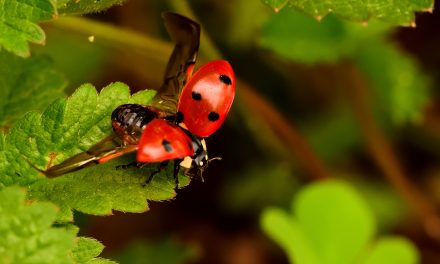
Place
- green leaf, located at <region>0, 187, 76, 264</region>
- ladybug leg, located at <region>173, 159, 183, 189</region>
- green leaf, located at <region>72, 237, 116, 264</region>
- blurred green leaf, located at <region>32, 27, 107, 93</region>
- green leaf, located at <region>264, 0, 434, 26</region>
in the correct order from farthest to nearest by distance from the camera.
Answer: blurred green leaf, located at <region>32, 27, 107, 93</region>
green leaf, located at <region>264, 0, 434, 26</region>
ladybug leg, located at <region>173, 159, 183, 189</region>
green leaf, located at <region>72, 237, 116, 264</region>
green leaf, located at <region>0, 187, 76, 264</region>

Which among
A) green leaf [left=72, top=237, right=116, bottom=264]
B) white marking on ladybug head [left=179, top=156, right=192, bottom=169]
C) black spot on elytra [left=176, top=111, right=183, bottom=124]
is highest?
black spot on elytra [left=176, top=111, right=183, bottom=124]

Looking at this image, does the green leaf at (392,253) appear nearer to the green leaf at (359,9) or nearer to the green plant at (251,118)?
the green plant at (251,118)

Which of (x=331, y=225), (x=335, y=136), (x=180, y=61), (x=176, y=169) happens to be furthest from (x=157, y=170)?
(x=335, y=136)

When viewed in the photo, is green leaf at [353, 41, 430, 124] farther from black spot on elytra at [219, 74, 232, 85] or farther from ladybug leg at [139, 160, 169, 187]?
ladybug leg at [139, 160, 169, 187]

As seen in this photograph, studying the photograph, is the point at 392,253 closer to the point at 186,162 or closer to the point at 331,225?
the point at 331,225

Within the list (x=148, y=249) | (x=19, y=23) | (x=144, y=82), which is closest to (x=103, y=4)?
(x=19, y=23)

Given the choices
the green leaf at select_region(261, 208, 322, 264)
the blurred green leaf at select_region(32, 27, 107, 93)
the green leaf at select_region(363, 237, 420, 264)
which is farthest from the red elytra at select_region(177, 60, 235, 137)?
the blurred green leaf at select_region(32, 27, 107, 93)

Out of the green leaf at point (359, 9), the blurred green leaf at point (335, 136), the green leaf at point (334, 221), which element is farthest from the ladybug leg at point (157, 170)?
the blurred green leaf at point (335, 136)
